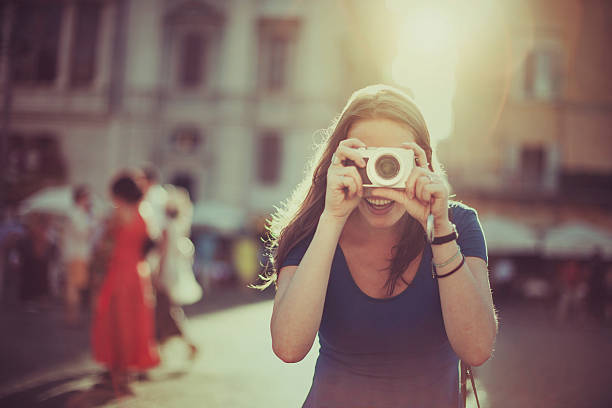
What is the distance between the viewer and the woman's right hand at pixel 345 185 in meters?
1.92

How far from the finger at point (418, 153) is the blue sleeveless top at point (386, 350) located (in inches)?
11.0

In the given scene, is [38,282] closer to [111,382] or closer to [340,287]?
[111,382]

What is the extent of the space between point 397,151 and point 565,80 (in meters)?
28.0

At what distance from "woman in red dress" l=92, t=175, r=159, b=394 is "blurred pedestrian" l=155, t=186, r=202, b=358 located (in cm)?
87

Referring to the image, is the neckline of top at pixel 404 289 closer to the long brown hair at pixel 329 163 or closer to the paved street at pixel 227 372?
the long brown hair at pixel 329 163

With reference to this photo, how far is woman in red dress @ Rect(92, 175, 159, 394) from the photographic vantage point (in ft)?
20.6

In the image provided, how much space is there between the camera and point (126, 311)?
6406mm

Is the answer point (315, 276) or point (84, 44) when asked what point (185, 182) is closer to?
point (84, 44)

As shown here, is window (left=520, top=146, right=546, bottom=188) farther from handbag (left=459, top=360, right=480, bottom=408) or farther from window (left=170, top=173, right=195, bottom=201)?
handbag (left=459, top=360, right=480, bottom=408)

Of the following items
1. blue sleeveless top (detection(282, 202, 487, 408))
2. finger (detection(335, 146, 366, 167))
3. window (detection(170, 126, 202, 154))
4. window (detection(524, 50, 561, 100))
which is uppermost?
window (detection(524, 50, 561, 100))

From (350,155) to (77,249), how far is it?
987 cm

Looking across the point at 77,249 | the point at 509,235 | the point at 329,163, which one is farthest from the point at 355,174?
the point at 509,235

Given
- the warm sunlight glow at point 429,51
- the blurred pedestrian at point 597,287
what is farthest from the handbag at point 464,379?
the warm sunlight glow at point 429,51

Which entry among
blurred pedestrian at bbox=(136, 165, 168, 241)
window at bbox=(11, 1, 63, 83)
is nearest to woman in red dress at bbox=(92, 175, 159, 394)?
blurred pedestrian at bbox=(136, 165, 168, 241)
